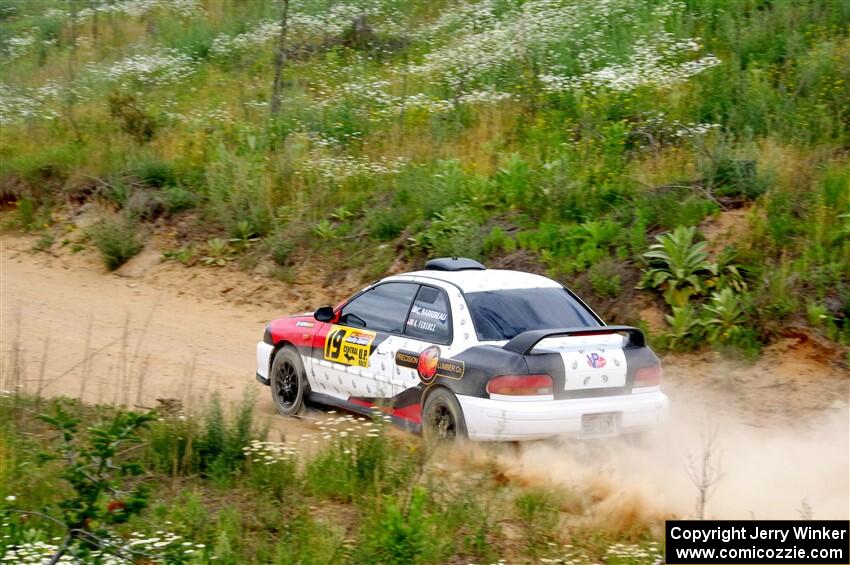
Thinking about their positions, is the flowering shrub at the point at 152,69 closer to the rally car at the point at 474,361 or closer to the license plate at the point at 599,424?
the rally car at the point at 474,361

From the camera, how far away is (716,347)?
1135cm

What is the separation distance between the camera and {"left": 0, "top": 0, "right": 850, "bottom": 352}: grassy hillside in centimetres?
1218

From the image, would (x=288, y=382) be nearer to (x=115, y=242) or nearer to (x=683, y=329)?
(x=683, y=329)

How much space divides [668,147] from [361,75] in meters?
8.32

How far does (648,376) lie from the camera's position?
844 cm

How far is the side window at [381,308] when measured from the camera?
31.2ft

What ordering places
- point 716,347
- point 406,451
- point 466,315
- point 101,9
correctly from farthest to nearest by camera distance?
1. point 101,9
2. point 716,347
3. point 466,315
4. point 406,451

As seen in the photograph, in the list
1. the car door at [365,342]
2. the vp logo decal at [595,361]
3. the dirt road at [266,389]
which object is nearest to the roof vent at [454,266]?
the car door at [365,342]

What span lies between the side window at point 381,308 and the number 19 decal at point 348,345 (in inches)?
3.2

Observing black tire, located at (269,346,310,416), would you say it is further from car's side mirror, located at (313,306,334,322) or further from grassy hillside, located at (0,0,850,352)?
grassy hillside, located at (0,0,850,352)

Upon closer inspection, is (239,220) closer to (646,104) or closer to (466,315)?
(646,104)

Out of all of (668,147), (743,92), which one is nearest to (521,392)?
(668,147)

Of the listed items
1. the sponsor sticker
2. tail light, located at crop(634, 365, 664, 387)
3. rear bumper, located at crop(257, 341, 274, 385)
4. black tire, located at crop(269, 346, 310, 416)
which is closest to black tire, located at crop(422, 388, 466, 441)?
the sponsor sticker

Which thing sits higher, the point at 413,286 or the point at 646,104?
the point at 646,104
